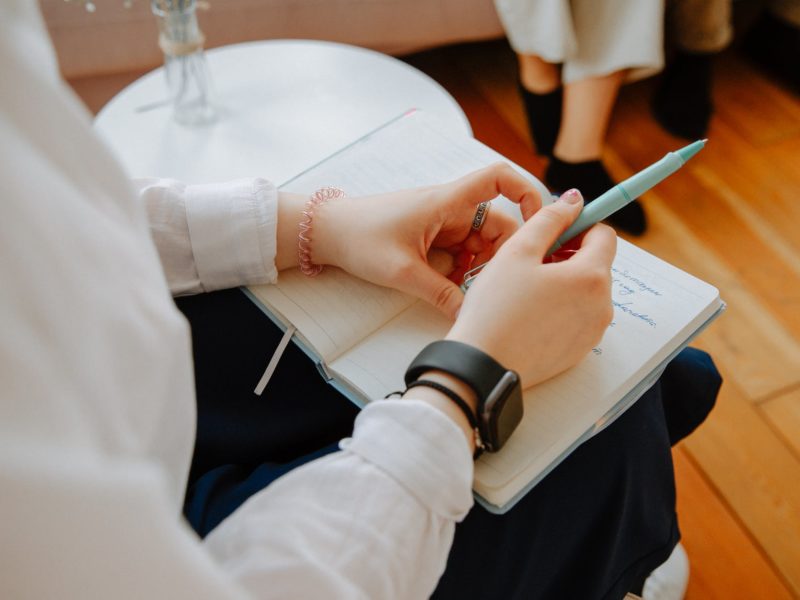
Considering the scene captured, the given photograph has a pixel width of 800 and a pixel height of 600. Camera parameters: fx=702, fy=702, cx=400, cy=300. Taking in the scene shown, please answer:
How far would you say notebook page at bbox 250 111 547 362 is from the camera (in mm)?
568

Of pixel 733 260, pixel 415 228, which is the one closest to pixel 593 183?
pixel 733 260

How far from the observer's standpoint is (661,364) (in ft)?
1.77

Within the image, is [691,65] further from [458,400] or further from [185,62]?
[458,400]

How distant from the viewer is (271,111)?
3.28ft

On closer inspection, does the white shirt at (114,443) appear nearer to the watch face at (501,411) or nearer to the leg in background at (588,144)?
the watch face at (501,411)

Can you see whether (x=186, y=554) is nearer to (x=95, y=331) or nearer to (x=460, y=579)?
(x=95, y=331)

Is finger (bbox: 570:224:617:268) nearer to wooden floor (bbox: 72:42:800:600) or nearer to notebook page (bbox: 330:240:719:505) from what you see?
notebook page (bbox: 330:240:719:505)

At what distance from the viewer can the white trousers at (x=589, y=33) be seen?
1.24 meters

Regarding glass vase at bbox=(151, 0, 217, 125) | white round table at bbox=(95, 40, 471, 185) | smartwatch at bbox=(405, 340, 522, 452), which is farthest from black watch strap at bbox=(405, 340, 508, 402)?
Answer: glass vase at bbox=(151, 0, 217, 125)

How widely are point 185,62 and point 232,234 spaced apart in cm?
47

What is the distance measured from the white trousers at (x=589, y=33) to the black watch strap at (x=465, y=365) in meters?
0.98

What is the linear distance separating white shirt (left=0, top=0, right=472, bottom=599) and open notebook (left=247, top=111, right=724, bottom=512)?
0.28 ft

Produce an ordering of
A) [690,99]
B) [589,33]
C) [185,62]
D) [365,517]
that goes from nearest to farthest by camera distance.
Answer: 1. [365,517]
2. [185,62]
3. [589,33]
4. [690,99]

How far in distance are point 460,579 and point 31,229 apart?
1.19 feet
